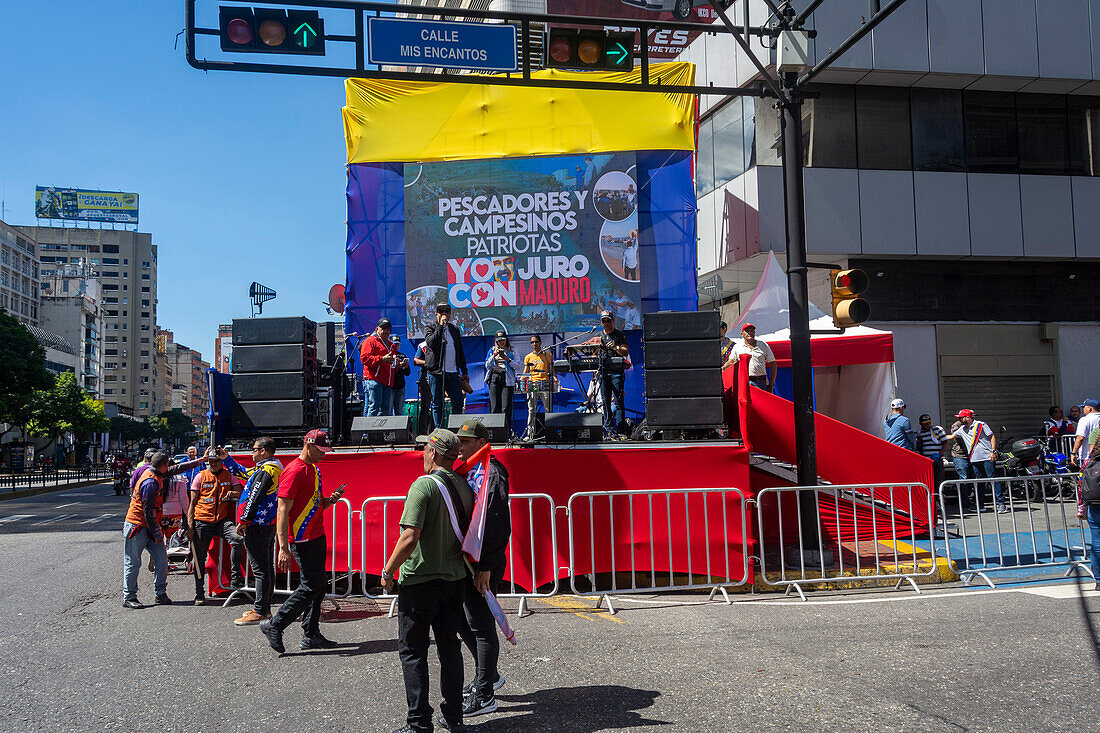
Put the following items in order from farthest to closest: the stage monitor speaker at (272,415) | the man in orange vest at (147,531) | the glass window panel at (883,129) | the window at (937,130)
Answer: the window at (937,130) → the glass window panel at (883,129) → the stage monitor speaker at (272,415) → the man in orange vest at (147,531)

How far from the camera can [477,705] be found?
195 inches

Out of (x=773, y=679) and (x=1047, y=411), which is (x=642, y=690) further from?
(x=1047, y=411)

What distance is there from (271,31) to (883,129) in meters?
14.6

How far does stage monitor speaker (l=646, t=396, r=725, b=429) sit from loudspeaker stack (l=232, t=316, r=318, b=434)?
438 centimetres

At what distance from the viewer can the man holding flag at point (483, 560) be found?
4.97 m

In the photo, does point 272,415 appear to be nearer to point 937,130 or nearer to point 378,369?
point 378,369

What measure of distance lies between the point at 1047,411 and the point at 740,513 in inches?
586

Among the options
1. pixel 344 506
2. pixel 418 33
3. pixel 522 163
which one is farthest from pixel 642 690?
pixel 522 163

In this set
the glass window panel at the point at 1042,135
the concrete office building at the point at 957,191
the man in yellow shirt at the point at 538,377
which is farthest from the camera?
the glass window panel at the point at 1042,135

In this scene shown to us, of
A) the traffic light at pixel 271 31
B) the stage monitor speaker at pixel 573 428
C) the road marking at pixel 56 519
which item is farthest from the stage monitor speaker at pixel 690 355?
the road marking at pixel 56 519

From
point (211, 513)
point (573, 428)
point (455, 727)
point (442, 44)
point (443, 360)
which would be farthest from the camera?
point (443, 360)

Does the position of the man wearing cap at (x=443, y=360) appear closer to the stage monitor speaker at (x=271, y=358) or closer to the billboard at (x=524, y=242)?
the stage monitor speaker at (x=271, y=358)

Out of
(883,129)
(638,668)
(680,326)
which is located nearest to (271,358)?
(680,326)

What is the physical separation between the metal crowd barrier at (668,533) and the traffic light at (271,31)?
6566 mm
